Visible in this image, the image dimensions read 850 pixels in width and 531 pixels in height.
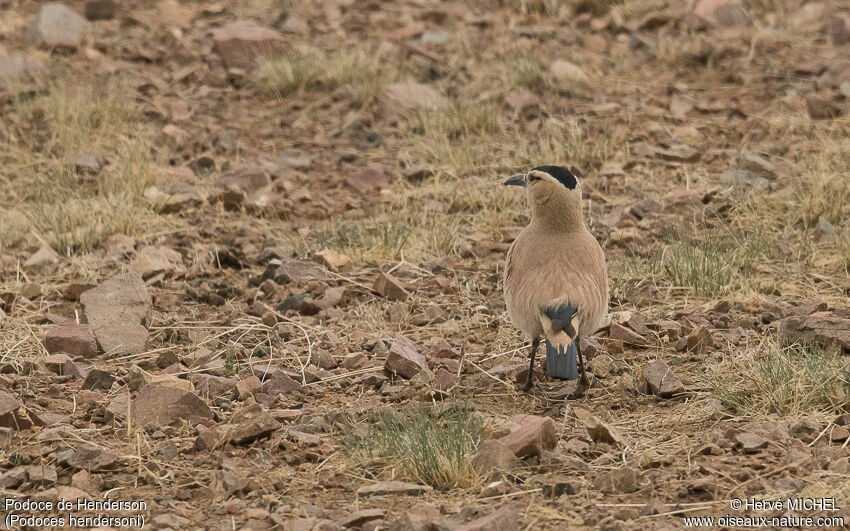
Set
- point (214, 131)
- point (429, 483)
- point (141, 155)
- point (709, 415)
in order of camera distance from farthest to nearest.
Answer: point (214, 131), point (141, 155), point (709, 415), point (429, 483)

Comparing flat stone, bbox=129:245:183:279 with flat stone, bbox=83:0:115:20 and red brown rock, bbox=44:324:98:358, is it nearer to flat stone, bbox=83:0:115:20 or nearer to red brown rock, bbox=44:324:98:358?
red brown rock, bbox=44:324:98:358

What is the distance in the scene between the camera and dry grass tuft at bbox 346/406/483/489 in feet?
14.8

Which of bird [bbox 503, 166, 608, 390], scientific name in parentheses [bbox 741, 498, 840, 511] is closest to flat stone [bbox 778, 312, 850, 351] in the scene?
bird [bbox 503, 166, 608, 390]

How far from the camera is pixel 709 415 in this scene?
5.11m

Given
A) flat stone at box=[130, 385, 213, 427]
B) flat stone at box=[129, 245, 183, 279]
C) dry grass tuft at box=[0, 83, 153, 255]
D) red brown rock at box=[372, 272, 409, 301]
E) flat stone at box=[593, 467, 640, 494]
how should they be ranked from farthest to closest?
dry grass tuft at box=[0, 83, 153, 255] < flat stone at box=[129, 245, 183, 279] < red brown rock at box=[372, 272, 409, 301] < flat stone at box=[130, 385, 213, 427] < flat stone at box=[593, 467, 640, 494]

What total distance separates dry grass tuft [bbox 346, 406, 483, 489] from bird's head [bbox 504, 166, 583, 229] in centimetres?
128

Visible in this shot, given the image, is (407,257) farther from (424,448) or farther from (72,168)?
(424,448)

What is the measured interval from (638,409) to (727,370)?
50 cm

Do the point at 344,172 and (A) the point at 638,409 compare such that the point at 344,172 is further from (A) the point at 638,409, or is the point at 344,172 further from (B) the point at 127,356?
(A) the point at 638,409

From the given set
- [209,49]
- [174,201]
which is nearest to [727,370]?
[174,201]

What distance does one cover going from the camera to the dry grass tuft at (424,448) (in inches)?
177

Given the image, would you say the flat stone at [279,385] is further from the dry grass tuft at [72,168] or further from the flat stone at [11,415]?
the dry grass tuft at [72,168]

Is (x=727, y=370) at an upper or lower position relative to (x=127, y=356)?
upper

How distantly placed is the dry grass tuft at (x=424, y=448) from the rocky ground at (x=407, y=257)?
0.05 feet
